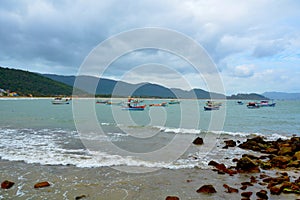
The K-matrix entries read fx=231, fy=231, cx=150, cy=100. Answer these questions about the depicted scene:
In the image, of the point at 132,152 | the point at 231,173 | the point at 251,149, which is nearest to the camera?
the point at 231,173

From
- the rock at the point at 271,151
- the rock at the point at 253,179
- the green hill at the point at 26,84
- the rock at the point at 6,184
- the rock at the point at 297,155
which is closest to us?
the rock at the point at 6,184

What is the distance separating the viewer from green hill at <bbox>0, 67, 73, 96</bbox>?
414ft

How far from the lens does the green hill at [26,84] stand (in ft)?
414

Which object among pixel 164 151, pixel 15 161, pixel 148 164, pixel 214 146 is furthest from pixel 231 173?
pixel 15 161

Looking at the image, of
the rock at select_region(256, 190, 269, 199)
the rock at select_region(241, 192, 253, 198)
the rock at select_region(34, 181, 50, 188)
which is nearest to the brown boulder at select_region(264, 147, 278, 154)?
the rock at select_region(256, 190, 269, 199)

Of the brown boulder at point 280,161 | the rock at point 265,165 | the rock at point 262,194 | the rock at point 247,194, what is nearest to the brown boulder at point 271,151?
the brown boulder at point 280,161

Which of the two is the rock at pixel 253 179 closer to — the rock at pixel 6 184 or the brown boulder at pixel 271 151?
the brown boulder at pixel 271 151

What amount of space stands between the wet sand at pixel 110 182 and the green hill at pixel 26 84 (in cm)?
12912

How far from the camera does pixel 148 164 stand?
11.8 m

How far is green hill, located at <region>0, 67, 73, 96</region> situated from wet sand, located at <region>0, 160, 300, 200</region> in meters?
129

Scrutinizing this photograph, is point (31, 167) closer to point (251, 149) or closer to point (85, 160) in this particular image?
point (85, 160)

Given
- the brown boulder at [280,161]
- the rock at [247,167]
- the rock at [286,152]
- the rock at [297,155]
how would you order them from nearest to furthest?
the rock at [247,167]
the brown boulder at [280,161]
the rock at [297,155]
the rock at [286,152]

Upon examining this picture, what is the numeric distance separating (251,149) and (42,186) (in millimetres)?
13912

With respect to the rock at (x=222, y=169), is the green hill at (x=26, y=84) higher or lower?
higher
